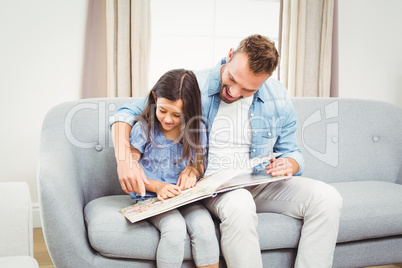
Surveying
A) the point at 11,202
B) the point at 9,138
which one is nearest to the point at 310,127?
the point at 11,202

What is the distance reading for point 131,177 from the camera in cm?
135

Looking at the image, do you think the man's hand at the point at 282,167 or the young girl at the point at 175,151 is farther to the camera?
the man's hand at the point at 282,167

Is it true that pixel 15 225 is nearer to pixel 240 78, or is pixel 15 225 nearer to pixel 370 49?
pixel 240 78

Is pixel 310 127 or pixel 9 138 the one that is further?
pixel 9 138

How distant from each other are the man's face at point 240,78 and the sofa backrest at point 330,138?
588 millimetres

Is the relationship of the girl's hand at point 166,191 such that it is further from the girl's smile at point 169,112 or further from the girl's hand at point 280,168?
the girl's hand at point 280,168

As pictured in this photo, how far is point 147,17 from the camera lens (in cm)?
237

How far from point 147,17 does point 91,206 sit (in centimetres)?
135

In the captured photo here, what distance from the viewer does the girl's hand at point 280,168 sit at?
1426 mm

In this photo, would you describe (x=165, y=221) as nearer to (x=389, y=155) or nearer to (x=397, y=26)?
(x=389, y=155)

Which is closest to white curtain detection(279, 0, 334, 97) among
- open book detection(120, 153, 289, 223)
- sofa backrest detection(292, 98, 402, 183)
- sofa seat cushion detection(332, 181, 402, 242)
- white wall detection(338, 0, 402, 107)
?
white wall detection(338, 0, 402, 107)

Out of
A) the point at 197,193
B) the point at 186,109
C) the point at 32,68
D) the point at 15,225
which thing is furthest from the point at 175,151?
the point at 32,68

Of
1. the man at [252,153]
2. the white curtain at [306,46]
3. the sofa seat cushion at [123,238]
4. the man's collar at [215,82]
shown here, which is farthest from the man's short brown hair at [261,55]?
the white curtain at [306,46]

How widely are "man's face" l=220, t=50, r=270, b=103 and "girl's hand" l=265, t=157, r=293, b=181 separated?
0.30m
